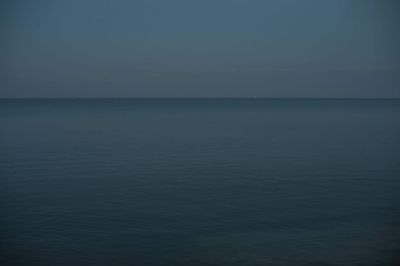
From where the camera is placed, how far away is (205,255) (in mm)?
12281

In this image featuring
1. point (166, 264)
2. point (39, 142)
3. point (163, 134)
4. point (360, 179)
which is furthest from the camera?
point (163, 134)

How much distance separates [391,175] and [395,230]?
378 inches

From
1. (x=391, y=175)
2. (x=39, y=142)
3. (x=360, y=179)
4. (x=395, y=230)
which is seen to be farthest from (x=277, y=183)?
(x=39, y=142)

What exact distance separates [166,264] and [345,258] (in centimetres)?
427

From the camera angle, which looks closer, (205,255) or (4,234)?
(205,255)

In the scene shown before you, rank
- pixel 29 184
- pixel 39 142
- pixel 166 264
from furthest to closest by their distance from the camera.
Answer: pixel 39 142 < pixel 29 184 < pixel 166 264

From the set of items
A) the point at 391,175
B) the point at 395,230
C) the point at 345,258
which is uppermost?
the point at 345,258

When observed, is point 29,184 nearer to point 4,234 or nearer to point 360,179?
point 4,234

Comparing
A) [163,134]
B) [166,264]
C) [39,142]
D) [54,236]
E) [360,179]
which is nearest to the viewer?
[166,264]

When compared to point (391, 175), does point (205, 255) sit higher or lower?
higher

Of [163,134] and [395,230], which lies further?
[163,134]

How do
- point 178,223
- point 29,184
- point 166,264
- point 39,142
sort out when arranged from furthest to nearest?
1. point 39,142
2. point 29,184
3. point 178,223
4. point 166,264

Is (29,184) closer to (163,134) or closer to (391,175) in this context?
(391,175)

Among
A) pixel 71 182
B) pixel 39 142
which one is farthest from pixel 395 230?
pixel 39 142
